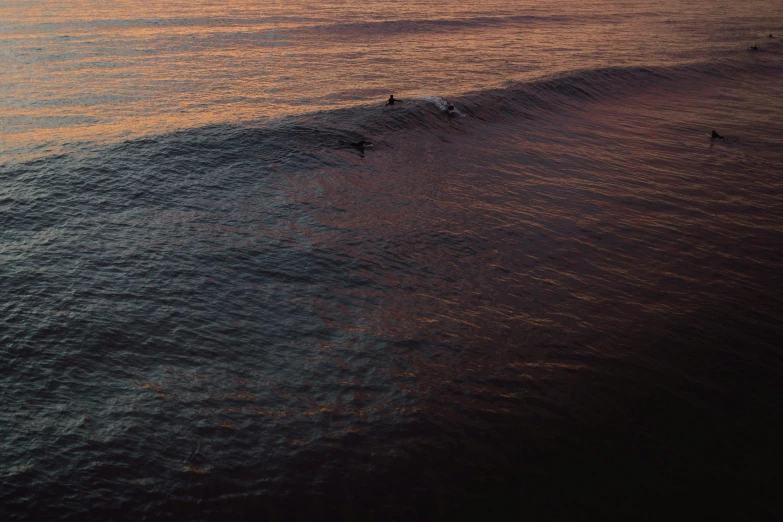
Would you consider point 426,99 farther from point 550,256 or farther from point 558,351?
point 558,351

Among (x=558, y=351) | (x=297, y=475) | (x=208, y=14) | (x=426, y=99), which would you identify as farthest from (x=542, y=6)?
(x=297, y=475)

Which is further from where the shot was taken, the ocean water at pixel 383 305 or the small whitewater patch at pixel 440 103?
the small whitewater patch at pixel 440 103

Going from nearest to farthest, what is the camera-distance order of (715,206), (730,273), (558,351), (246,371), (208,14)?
(246,371) → (558,351) → (730,273) → (715,206) → (208,14)

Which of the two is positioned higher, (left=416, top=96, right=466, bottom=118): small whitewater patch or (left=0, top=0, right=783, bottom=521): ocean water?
(left=416, top=96, right=466, bottom=118): small whitewater patch

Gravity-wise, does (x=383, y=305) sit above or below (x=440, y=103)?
below

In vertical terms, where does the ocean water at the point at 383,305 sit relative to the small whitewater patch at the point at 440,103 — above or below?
below

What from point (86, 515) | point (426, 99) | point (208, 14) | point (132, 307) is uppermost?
point (208, 14)

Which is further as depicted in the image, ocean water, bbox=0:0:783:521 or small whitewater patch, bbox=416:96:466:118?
small whitewater patch, bbox=416:96:466:118

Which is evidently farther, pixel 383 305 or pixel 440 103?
pixel 440 103
